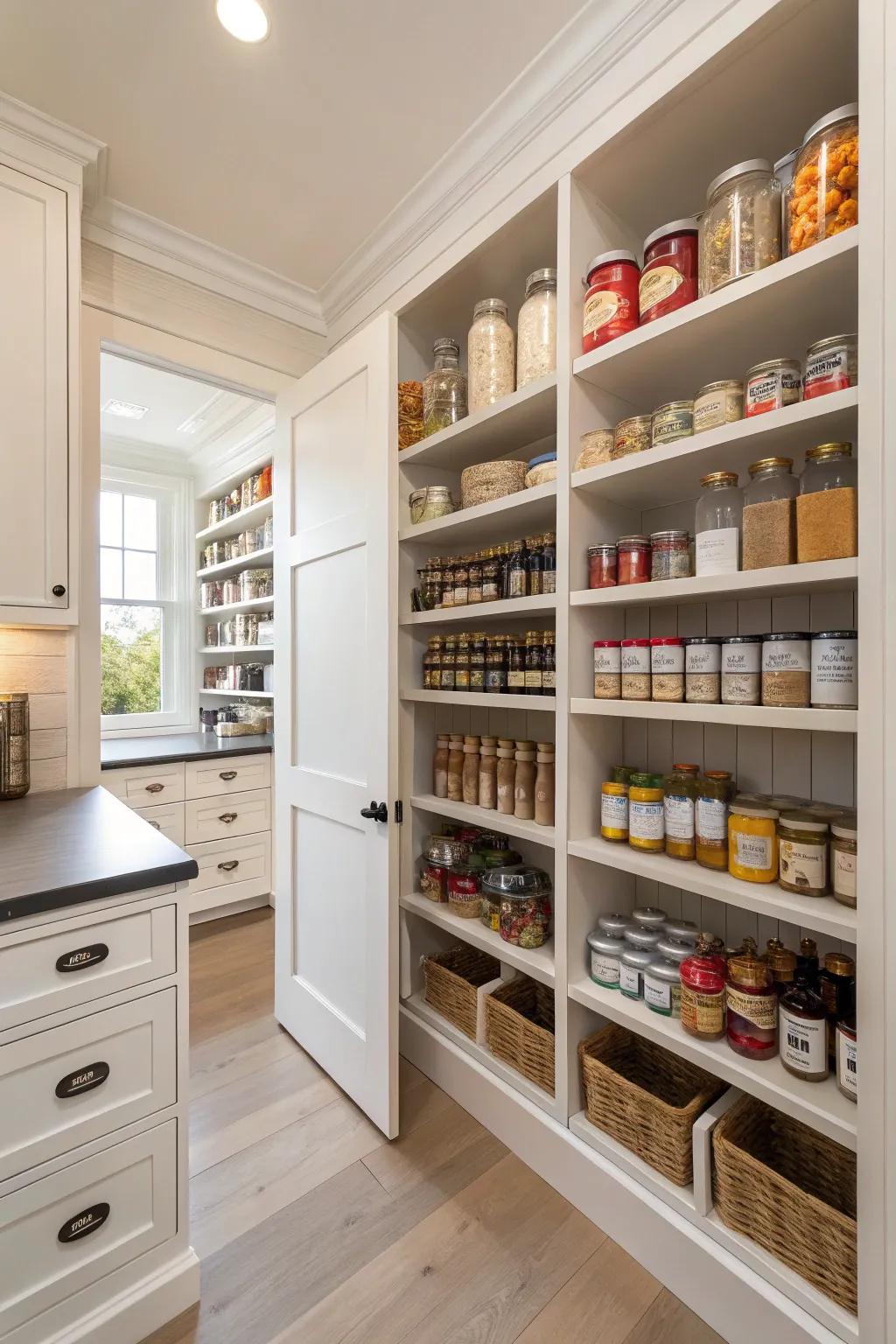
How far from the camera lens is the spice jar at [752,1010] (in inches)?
44.6

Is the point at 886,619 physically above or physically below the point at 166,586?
below

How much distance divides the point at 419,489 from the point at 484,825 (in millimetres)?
1011

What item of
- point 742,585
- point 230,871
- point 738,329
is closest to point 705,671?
point 742,585

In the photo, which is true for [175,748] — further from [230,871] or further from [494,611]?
[494,611]

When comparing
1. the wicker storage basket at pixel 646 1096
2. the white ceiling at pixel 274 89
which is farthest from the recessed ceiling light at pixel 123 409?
the wicker storage basket at pixel 646 1096

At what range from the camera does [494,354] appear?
5.32 ft

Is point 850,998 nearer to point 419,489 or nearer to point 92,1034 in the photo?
point 92,1034

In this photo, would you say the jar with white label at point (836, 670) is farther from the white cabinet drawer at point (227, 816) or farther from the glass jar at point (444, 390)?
the white cabinet drawer at point (227, 816)

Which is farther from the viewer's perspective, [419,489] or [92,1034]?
[419,489]

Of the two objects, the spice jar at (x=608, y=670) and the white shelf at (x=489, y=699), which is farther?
the white shelf at (x=489, y=699)

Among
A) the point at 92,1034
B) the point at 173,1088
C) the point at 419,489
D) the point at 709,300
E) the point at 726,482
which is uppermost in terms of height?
the point at 709,300

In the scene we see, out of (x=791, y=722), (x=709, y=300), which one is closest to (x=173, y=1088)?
(x=791, y=722)

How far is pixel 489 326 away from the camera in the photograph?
1621 millimetres

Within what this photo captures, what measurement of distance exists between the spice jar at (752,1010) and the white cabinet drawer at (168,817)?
8.22 feet
